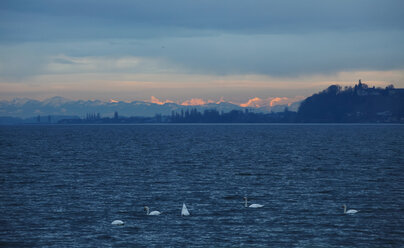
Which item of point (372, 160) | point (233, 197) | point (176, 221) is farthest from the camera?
point (372, 160)

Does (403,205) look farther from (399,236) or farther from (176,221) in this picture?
(176,221)

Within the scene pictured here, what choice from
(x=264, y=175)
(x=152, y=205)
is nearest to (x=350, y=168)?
(x=264, y=175)

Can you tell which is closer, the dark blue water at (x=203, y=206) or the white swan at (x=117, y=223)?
the dark blue water at (x=203, y=206)

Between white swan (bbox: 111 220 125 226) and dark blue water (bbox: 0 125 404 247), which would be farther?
white swan (bbox: 111 220 125 226)

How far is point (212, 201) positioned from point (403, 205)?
56.0 ft

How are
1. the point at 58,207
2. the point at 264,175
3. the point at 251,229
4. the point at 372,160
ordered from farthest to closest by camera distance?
the point at 372,160 → the point at 264,175 → the point at 58,207 → the point at 251,229

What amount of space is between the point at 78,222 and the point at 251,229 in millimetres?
13170

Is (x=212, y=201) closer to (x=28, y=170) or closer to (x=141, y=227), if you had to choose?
(x=141, y=227)

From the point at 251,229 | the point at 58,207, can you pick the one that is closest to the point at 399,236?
the point at 251,229

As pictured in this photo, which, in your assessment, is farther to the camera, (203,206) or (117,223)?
(203,206)

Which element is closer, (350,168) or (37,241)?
(37,241)

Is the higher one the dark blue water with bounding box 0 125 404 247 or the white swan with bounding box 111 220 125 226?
the white swan with bounding box 111 220 125 226

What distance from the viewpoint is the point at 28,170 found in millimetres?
76375

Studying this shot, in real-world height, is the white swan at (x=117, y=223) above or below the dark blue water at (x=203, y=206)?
above
